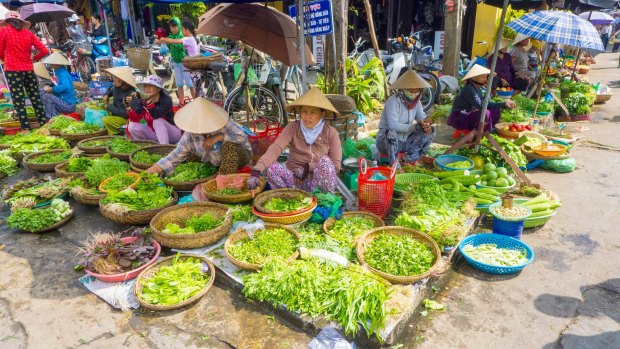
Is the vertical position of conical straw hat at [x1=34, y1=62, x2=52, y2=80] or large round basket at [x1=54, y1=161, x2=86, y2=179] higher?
conical straw hat at [x1=34, y1=62, x2=52, y2=80]

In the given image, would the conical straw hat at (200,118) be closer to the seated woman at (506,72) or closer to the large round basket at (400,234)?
the large round basket at (400,234)

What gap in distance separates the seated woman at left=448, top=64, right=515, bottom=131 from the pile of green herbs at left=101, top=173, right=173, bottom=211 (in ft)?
13.3

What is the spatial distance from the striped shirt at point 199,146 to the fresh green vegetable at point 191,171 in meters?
0.08

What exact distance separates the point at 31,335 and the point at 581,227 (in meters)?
4.95

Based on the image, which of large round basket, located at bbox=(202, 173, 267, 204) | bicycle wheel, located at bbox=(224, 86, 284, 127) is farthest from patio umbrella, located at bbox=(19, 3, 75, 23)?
large round basket, located at bbox=(202, 173, 267, 204)

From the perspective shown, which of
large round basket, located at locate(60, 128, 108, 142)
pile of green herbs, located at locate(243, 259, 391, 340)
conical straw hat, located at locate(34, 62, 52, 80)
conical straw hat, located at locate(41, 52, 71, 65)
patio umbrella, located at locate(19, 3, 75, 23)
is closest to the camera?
pile of green herbs, located at locate(243, 259, 391, 340)

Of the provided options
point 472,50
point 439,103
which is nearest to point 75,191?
point 439,103

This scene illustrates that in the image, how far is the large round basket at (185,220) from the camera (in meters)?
3.26

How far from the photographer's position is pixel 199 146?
4.55 m

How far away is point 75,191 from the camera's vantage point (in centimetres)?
421

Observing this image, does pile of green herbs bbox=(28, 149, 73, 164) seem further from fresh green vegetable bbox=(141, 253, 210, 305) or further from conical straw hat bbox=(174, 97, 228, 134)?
fresh green vegetable bbox=(141, 253, 210, 305)

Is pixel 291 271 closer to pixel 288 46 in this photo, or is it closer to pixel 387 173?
pixel 387 173

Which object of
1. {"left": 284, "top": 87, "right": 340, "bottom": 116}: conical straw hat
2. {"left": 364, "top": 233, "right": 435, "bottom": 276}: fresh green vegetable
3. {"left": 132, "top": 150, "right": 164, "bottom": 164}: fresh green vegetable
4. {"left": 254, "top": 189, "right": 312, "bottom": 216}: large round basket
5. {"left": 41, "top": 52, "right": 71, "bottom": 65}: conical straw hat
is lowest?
{"left": 364, "top": 233, "right": 435, "bottom": 276}: fresh green vegetable

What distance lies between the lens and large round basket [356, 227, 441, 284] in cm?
285
